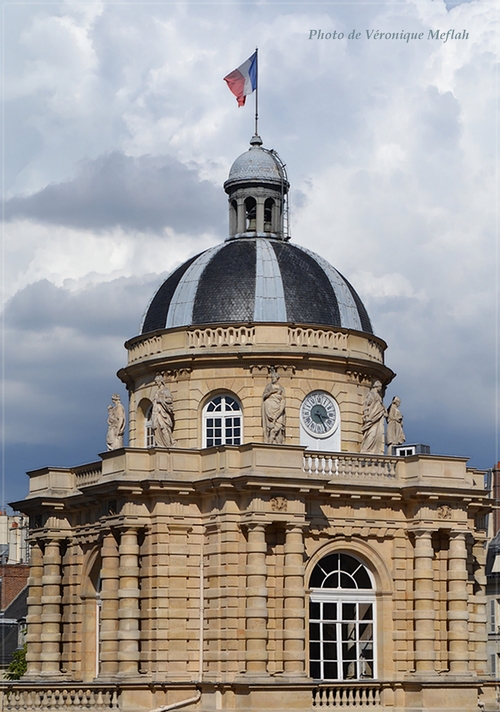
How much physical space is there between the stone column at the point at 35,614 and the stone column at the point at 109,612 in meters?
4.44

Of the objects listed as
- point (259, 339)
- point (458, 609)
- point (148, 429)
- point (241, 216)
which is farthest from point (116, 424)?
point (458, 609)

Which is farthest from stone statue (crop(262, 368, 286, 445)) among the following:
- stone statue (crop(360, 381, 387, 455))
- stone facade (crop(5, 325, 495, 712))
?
stone statue (crop(360, 381, 387, 455))

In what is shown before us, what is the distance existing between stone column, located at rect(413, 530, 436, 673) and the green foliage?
27587 millimetres

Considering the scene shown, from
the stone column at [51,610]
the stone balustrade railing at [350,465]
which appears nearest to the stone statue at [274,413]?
the stone balustrade railing at [350,465]

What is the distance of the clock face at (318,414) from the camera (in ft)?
153

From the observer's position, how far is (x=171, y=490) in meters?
43.2

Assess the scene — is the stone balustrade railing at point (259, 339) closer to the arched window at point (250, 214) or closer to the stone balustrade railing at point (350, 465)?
the stone balustrade railing at point (350, 465)

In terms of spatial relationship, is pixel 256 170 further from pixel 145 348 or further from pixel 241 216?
pixel 145 348

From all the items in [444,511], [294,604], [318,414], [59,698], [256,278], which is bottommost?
[59,698]

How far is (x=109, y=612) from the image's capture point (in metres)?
42.9

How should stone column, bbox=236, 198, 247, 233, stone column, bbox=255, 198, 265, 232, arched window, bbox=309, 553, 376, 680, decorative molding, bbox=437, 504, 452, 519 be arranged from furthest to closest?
stone column, bbox=236, 198, 247, 233
stone column, bbox=255, 198, 265, 232
decorative molding, bbox=437, 504, 452, 519
arched window, bbox=309, 553, 376, 680

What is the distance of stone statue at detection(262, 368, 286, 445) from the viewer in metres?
43.7

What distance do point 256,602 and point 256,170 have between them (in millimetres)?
15743

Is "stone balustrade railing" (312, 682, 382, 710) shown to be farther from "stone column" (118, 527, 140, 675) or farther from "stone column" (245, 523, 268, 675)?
"stone column" (118, 527, 140, 675)
